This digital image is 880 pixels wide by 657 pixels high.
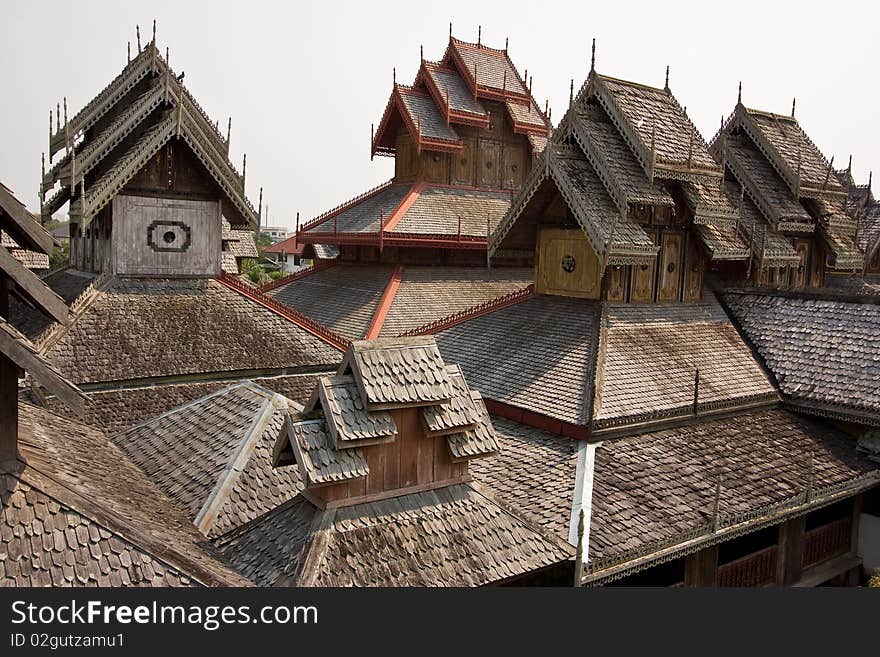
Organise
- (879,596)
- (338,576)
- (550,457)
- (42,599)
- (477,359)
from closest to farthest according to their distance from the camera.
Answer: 1. (42,599)
2. (879,596)
3. (338,576)
4. (550,457)
5. (477,359)

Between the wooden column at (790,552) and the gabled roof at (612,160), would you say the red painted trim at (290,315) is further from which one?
the wooden column at (790,552)

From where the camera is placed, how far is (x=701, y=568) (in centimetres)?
1220

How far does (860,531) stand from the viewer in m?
14.7

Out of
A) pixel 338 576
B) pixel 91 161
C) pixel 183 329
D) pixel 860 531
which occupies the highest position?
pixel 91 161

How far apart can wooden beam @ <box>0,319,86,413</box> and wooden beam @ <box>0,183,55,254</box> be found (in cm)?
156

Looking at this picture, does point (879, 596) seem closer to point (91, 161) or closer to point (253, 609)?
point (253, 609)

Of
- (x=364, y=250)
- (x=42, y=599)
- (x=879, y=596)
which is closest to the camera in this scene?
(x=42, y=599)

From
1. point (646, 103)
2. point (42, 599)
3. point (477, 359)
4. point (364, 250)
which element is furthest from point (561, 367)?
point (364, 250)

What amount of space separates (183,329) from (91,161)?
4.25 m

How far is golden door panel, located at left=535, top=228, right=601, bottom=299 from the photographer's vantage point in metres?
15.8

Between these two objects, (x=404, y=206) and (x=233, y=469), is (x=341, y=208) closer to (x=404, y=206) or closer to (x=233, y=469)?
(x=404, y=206)

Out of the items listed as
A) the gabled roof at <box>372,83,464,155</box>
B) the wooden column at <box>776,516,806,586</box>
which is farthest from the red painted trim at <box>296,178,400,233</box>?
the wooden column at <box>776,516,806,586</box>

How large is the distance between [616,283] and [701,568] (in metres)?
5.95

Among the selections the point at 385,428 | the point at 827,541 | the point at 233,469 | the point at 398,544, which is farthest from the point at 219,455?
the point at 827,541
